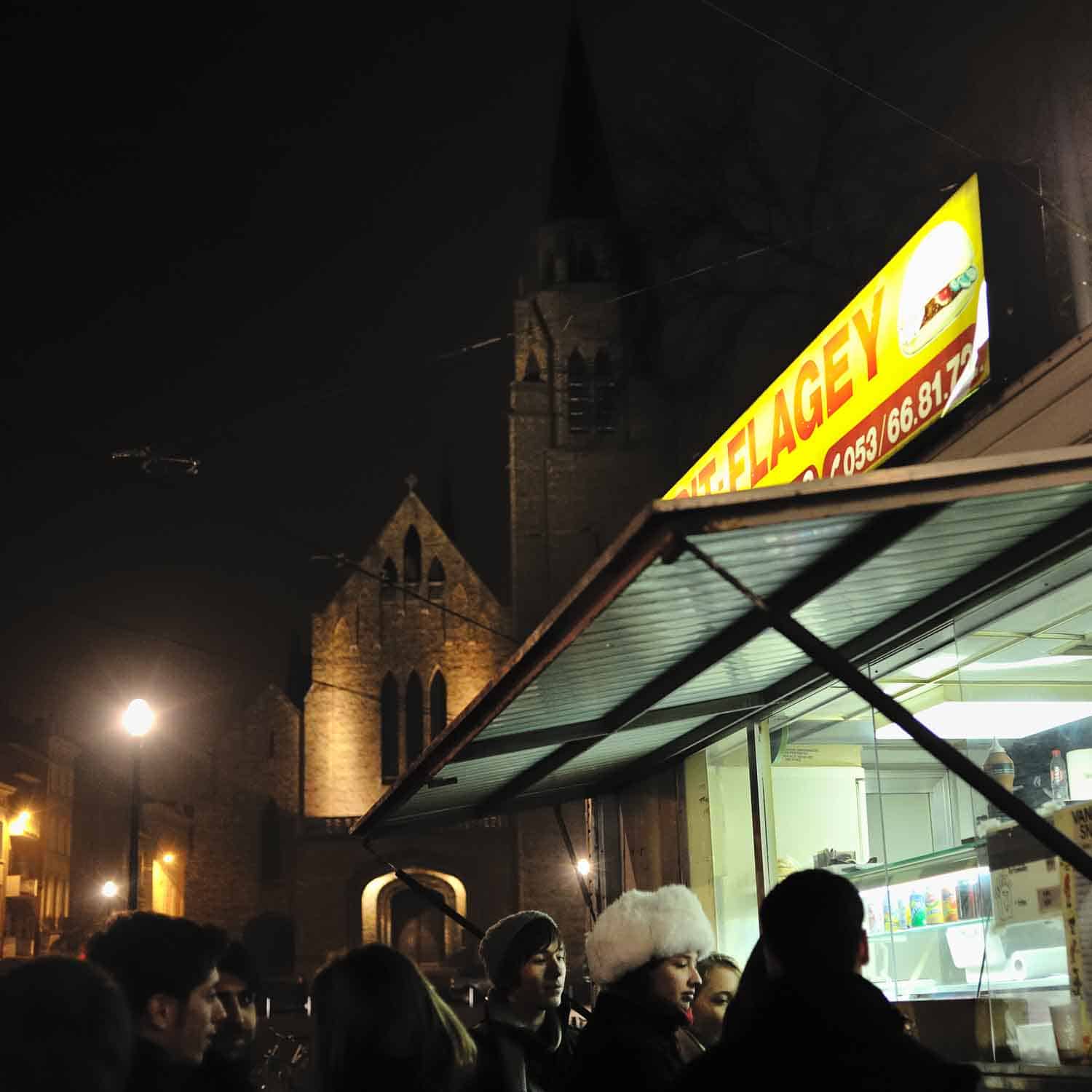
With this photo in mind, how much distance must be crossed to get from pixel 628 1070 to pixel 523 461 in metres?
42.2

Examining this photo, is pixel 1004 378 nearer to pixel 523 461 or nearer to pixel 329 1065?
pixel 329 1065

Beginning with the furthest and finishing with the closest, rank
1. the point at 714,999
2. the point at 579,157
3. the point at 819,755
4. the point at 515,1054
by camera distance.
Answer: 1. the point at 579,157
2. the point at 819,755
3. the point at 714,999
4. the point at 515,1054

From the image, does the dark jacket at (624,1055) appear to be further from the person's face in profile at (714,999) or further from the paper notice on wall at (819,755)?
the paper notice on wall at (819,755)

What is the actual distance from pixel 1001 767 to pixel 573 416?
40.5 meters

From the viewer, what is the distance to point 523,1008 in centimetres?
539

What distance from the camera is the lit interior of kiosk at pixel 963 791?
19.3 ft

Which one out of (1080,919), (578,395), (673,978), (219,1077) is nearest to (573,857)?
(1080,919)

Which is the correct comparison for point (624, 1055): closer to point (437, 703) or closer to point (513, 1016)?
point (513, 1016)

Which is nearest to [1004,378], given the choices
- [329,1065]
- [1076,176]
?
[1076,176]

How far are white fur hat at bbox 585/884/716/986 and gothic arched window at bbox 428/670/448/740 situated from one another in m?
40.0

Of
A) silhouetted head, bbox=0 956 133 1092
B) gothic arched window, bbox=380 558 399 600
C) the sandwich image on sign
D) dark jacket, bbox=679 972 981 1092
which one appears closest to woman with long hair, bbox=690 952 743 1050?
the sandwich image on sign

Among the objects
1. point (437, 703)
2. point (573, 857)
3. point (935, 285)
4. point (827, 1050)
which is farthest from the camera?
point (437, 703)

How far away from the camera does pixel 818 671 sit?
7.26 meters

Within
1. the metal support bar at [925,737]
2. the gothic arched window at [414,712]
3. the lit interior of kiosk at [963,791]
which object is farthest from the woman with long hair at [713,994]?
the gothic arched window at [414,712]
